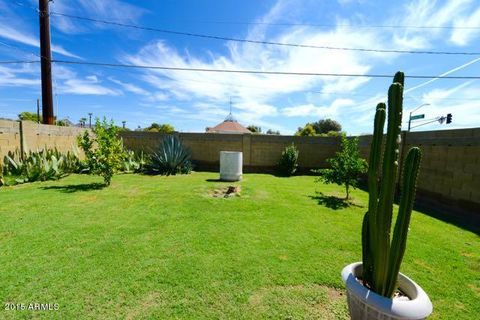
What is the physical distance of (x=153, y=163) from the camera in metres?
12.0

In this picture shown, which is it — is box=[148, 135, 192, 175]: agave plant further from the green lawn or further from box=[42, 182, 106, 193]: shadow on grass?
the green lawn

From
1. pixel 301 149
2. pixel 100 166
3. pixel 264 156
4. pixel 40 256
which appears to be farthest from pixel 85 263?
pixel 301 149

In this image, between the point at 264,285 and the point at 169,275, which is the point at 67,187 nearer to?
the point at 169,275

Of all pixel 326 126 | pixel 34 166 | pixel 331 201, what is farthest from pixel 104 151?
pixel 326 126

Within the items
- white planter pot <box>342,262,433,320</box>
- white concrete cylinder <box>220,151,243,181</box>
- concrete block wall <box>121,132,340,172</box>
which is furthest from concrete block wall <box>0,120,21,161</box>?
white planter pot <box>342,262,433,320</box>

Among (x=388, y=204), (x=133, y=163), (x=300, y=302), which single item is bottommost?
(x=300, y=302)

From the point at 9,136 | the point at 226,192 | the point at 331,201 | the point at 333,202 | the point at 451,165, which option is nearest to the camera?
the point at 451,165

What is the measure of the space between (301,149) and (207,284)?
11.5 meters

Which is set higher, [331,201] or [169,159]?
[169,159]

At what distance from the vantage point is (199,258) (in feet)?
11.8

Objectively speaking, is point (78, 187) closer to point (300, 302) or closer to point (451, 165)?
point (300, 302)

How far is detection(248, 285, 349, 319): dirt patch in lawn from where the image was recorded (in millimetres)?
2576

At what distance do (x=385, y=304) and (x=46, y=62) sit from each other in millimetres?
15482

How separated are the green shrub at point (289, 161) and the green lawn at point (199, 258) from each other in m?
6.30
